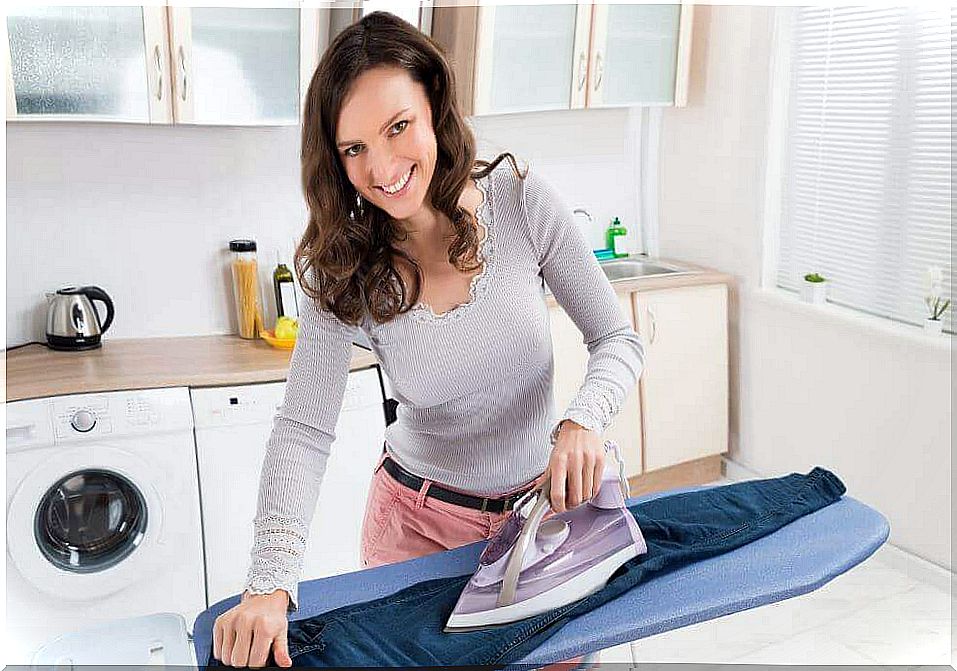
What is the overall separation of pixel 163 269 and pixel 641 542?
2.30 meters

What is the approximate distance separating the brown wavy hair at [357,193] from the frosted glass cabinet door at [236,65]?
1500 millimetres

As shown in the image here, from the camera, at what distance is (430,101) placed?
63.0 inches

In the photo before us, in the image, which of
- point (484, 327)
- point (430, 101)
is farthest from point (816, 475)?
point (430, 101)

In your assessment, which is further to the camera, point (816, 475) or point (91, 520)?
point (91, 520)

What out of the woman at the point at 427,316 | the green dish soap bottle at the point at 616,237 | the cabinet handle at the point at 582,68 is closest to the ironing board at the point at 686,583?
the woman at the point at 427,316

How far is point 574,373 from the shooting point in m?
3.60

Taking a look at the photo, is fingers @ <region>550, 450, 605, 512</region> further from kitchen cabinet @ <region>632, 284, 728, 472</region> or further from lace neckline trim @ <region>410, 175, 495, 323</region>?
kitchen cabinet @ <region>632, 284, 728, 472</region>

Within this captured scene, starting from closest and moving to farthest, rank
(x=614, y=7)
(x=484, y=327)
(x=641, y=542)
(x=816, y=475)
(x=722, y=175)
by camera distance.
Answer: (x=641, y=542)
(x=484, y=327)
(x=816, y=475)
(x=614, y=7)
(x=722, y=175)

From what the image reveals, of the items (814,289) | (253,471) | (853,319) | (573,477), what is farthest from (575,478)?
(814,289)

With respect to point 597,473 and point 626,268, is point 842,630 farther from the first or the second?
point 597,473

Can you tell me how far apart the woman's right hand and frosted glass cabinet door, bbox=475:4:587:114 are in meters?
2.38

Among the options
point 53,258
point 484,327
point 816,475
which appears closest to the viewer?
point 484,327

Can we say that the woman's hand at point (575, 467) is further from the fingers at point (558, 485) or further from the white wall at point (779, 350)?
the white wall at point (779, 350)

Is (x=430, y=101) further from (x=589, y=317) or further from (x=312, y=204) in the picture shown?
(x=589, y=317)
